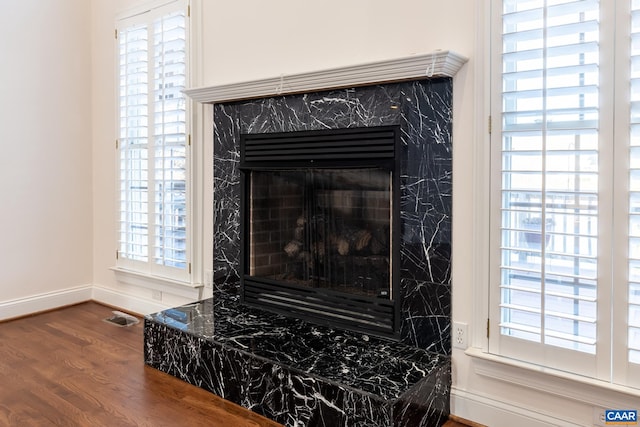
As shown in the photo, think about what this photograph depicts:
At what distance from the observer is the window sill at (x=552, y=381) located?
1935mm

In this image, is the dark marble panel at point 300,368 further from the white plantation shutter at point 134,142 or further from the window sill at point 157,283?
the white plantation shutter at point 134,142

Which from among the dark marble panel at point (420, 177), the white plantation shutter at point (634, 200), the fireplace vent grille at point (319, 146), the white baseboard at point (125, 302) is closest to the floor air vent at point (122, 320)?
the white baseboard at point (125, 302)

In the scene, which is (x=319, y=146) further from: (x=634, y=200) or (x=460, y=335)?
(x=634, y=200)

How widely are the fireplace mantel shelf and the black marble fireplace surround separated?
0.10 m

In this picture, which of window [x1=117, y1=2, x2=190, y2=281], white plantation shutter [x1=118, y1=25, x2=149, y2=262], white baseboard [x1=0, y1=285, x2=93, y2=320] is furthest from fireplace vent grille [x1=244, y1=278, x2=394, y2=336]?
white baseboard [x1=0, y1=285, x2=93, y2=320]

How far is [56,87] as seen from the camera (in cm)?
414

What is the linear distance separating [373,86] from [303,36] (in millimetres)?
630

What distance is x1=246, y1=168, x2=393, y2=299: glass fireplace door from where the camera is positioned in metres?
2.68

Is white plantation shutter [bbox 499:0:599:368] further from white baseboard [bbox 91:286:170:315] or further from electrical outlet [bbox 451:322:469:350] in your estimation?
white baseboard [bbox 91:286:170:315]

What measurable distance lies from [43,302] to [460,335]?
11.3 ft

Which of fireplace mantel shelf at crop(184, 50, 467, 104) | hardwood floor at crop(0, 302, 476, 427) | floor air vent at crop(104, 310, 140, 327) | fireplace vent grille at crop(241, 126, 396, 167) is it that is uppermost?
fireplace mantel shelf at crop(184, 50, 467, 104)

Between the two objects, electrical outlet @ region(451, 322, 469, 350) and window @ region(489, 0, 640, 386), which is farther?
electrical outlet @ region(451, 322, 469, 350)

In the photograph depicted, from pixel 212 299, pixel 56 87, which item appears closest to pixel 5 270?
pixel 56 87

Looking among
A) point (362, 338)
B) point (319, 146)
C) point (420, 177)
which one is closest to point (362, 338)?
point (362, 338)
